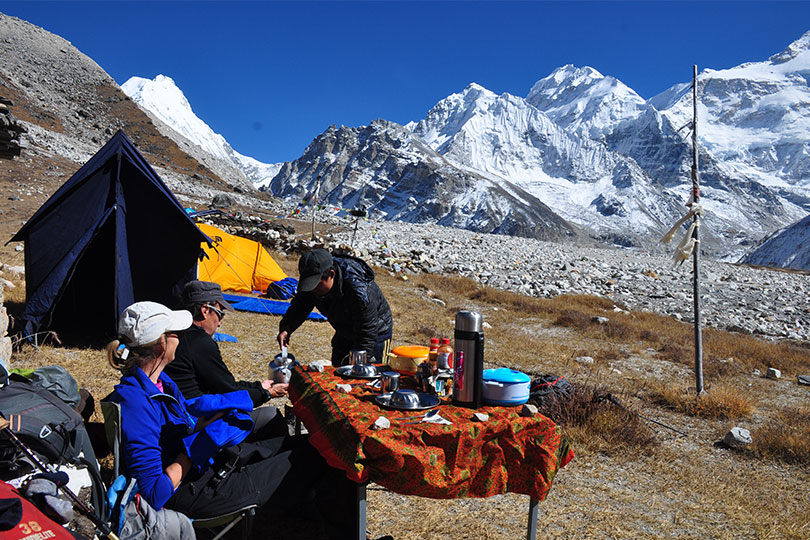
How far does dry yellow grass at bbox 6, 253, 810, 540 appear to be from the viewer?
3.78 meters

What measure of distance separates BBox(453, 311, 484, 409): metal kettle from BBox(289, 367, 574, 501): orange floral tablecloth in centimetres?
7

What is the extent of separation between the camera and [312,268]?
401 centimetres

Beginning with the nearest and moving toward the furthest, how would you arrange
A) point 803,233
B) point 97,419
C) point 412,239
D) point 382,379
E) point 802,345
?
point 382,379 → point 97,419 → point 802,345 → point 412,239 → point 803,233

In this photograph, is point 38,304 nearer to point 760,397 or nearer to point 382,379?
point 382,379

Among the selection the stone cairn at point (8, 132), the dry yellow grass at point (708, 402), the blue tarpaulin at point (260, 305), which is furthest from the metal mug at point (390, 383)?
the blue tarpaulin at point (260, 305)

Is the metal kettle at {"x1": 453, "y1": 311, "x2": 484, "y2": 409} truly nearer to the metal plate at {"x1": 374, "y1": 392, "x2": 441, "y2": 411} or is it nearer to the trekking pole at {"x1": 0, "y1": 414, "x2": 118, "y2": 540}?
the metal plate at {"x1": 374, "y1": 392, "x2": 441, "y2": 411}

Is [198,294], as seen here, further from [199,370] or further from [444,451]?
[444,451]

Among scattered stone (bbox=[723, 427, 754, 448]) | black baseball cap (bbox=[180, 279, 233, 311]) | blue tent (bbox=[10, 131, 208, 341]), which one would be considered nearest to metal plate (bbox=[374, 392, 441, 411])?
black baseball cap (bbox=[180, 279, 233, 311])

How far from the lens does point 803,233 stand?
308 feet

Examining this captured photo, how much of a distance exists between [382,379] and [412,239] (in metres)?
28.2

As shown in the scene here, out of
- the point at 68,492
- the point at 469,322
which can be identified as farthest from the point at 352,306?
the point at 68,492

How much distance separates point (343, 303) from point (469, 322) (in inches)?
74.7

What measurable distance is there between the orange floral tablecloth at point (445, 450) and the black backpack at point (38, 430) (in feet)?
4.15

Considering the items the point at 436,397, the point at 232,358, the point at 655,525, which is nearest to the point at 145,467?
the point at 436,397
